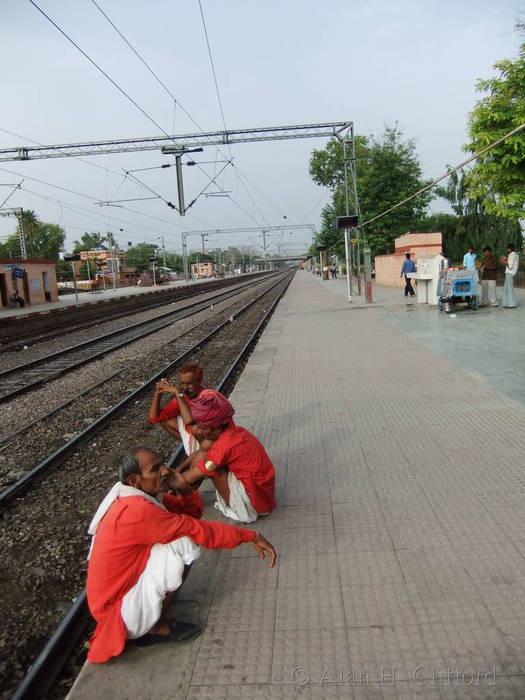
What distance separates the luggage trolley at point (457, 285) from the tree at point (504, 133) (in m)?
5.23

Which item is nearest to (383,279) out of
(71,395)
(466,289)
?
(466,289)

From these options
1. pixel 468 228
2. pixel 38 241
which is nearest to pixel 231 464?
pixel 468 228

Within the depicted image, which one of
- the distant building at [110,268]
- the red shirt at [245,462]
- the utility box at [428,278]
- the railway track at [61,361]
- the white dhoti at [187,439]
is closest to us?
the red shirt at [245,462]

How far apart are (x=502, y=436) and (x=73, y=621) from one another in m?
3.83

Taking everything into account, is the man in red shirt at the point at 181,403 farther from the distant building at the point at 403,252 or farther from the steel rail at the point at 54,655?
the distant building at the point at 403,252

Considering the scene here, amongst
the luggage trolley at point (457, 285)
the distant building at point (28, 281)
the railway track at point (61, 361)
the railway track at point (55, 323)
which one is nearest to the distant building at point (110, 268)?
the distant building at point (28, 281)

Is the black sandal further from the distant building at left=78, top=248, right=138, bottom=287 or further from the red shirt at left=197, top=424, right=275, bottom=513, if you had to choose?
the distant building at left=78, top=248, right=138, bottom=287

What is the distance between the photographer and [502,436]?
5059mm

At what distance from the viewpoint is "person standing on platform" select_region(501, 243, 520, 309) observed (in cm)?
1312

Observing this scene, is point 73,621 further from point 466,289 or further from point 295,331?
point 466,289

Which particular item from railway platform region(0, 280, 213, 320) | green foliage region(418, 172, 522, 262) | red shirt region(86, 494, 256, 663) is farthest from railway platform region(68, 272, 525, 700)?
green foliage region(418, 172, 522, 262)

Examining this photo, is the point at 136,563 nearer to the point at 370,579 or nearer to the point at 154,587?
the point at 154,587

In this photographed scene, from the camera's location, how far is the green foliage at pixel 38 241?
80375mm

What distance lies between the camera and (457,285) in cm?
1445
